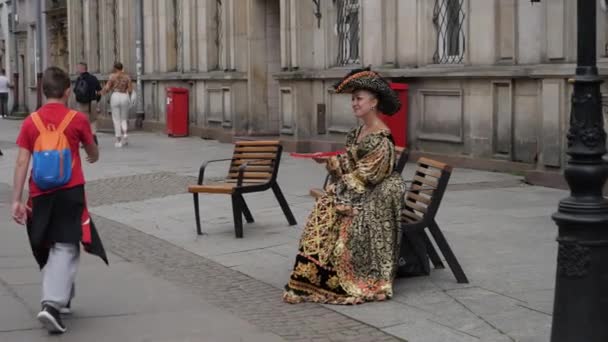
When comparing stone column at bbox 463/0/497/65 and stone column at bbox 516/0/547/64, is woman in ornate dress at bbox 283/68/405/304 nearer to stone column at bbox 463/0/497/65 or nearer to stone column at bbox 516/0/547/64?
stone column at bbox 516/0/547/64

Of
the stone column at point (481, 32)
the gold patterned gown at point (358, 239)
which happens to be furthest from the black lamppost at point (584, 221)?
the stone column at point (481, 32)

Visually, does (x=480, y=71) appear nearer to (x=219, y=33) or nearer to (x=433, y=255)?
(x=433, y=255)

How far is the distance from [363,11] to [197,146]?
5943mm

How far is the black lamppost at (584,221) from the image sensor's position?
5.57 metres

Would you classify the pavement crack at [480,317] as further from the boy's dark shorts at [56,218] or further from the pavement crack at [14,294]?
the pavement crack at [14,294]

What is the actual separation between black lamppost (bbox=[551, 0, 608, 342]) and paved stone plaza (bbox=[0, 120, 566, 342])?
0.85m

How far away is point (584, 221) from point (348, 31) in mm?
13516

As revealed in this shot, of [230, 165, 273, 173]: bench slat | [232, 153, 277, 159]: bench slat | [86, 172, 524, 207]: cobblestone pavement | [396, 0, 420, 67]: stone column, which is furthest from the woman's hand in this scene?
[396, 0, 420, 67]: stone column

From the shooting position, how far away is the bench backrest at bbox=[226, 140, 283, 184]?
11.1 meters

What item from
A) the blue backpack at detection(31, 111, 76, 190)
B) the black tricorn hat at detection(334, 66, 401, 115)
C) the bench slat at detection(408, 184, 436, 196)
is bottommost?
the bench slat at detection(408, 184, 436, 196)

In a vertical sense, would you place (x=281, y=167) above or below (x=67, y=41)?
below

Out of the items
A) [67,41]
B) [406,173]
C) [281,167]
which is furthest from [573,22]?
[67,41]

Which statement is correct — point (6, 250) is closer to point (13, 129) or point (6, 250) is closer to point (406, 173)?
point (406, 173)

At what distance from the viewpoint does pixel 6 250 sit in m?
10.1
